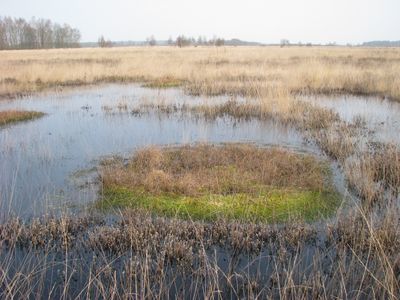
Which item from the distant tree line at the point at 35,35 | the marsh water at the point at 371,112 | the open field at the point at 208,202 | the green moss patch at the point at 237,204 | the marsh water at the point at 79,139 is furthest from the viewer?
the distant tree line at the point at 35,35

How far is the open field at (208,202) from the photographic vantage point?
170 inches

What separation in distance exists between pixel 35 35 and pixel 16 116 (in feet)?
252

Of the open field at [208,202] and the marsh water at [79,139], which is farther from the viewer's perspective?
the marsh water at [79,139]

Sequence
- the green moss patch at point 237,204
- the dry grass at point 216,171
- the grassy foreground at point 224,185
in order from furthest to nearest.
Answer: the dry grass at point 216,171 → the grassy foreground at point 224,185 → the green moss patch at point 237,204

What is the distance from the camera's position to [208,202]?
6488 millimetres

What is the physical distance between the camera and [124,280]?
421 cm

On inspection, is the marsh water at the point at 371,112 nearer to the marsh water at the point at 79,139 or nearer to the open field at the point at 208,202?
the open field at the point at 208,202

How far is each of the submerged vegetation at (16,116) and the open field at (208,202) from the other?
0.71m

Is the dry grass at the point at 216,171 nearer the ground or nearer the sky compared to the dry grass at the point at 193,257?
nearer the sky

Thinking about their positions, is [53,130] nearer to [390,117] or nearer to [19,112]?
[19,112]

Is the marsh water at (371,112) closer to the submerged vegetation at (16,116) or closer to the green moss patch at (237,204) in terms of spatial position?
the green moss patch at (237,204)

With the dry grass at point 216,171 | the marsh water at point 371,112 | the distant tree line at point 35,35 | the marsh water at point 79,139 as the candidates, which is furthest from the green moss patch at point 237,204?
the distant tree line at point 35,35

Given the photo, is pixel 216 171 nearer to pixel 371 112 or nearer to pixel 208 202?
pixel 208 202

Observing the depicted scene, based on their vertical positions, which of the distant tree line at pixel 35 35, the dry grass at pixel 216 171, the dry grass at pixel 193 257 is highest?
the distant tree line at pixel 35 35
